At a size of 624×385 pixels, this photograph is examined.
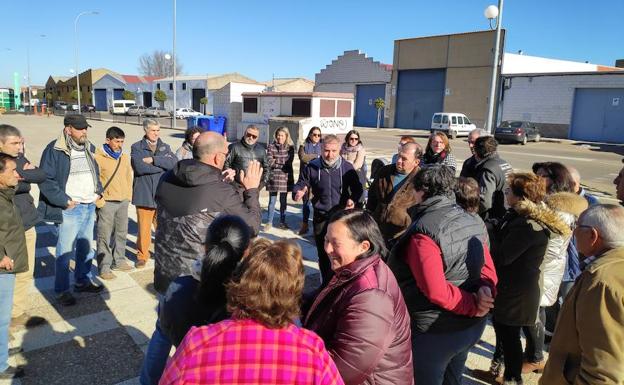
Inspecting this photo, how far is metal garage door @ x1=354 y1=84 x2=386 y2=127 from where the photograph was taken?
45.8 meters

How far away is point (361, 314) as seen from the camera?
1.78m

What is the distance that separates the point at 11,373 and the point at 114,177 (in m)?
2.29

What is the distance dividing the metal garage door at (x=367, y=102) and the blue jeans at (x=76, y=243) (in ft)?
140

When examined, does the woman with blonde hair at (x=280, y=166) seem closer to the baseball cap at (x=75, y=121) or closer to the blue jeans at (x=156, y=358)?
the baseball cap at (x=75, y=121)

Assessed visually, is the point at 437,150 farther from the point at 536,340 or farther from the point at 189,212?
the point at 189,212

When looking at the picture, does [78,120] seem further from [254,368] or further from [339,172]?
[254,368]

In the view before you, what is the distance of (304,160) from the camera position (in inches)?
286

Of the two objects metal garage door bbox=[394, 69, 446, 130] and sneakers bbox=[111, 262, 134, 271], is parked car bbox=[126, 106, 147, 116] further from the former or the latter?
sneakers bbox=[111, 262, 134, 271]

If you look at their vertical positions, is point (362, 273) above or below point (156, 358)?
above

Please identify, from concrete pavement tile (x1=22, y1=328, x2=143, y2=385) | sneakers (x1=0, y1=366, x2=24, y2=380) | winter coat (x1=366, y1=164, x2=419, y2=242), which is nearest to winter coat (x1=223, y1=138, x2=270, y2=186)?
winter coat (x1=366, y1=164, x2=419, y2=242)

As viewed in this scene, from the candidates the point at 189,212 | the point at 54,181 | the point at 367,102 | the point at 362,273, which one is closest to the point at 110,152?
the point at 54,181

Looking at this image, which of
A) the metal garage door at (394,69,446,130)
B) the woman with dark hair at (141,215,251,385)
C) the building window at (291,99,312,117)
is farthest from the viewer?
the metal garage door at (394,69,446,130)

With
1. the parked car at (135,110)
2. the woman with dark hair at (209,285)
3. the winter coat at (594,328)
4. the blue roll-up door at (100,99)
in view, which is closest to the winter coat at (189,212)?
the woman with dark hair at (209,285)

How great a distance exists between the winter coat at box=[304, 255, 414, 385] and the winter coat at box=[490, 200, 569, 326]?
141cm
